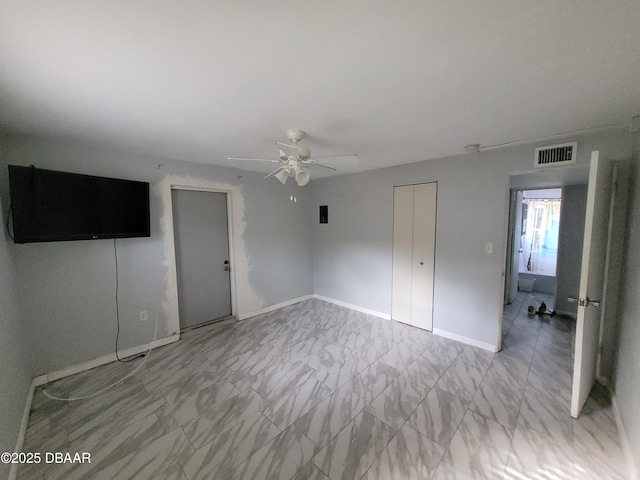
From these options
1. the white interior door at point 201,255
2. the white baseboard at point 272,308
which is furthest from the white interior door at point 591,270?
the white interior door at point 201,255

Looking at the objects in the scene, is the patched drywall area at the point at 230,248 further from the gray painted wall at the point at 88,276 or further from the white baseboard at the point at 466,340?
the white baseboard at the point at 466,340

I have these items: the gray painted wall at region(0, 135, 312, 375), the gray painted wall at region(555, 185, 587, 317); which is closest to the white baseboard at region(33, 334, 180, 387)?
the gray painted wall at region(0, 135, 312, 375)

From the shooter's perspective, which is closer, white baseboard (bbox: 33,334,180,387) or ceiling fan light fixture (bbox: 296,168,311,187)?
ceiling fan light fixture (bbox: 296,168,311,187)

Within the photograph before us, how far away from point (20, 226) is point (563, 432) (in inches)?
176

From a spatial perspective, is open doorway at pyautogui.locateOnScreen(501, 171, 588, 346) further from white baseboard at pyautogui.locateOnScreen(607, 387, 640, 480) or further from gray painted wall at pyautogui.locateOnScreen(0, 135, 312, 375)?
gray painted wall at pyautogui.locateOnScreen(0, 135, 312, 375)

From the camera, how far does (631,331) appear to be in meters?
1.76

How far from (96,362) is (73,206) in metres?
1.64

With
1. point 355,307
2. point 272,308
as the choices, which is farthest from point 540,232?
point 272,308

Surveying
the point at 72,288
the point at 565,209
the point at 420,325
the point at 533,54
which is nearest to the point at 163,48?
the point at 533,54

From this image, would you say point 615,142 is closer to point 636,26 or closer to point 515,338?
point 636,26

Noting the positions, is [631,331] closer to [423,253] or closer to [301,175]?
[423,253]

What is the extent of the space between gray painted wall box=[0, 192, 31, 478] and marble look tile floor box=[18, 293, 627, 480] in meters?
0.22

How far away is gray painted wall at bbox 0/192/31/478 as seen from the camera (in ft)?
4.89

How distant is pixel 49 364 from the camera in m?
2.34
